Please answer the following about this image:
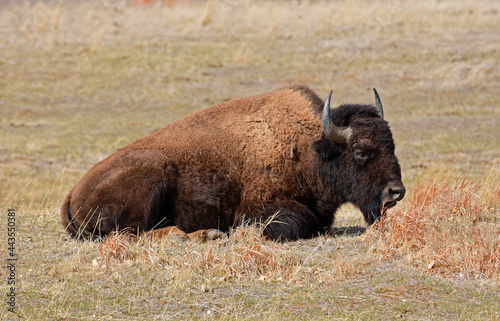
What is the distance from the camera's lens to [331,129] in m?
7.77

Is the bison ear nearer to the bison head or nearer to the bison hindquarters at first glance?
the bison head

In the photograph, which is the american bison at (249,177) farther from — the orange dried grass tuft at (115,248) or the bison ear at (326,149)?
the orange dried grass tuft at (115,248)

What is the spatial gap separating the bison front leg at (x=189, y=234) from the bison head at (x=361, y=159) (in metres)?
1.49

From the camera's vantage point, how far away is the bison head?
7652 mm

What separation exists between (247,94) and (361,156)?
40.4 feet

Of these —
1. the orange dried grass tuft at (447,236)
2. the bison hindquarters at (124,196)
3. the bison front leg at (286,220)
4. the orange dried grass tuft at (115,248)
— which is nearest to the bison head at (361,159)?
the orange dried grass tuft at (447,236)

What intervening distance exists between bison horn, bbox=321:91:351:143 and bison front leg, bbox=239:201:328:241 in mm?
836

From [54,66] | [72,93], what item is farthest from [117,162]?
[54,66]

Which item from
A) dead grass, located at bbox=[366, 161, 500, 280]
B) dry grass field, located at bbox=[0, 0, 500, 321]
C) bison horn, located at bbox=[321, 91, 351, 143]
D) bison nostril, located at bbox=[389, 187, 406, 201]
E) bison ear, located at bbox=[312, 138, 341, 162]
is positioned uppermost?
bison horn, located at bbox=[321, 91, 351, 143]

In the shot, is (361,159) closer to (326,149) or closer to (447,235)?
(326,149)

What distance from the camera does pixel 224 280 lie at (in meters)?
6.27

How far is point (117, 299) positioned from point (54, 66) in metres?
18.2

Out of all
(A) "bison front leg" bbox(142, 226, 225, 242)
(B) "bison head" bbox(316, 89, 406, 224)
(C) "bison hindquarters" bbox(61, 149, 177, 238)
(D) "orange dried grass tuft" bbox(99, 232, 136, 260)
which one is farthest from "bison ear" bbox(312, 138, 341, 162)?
(D) "orange dried grass tuft" bbox(99, 232, 136, 260)

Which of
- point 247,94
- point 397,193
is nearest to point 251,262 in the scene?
point 397,193
